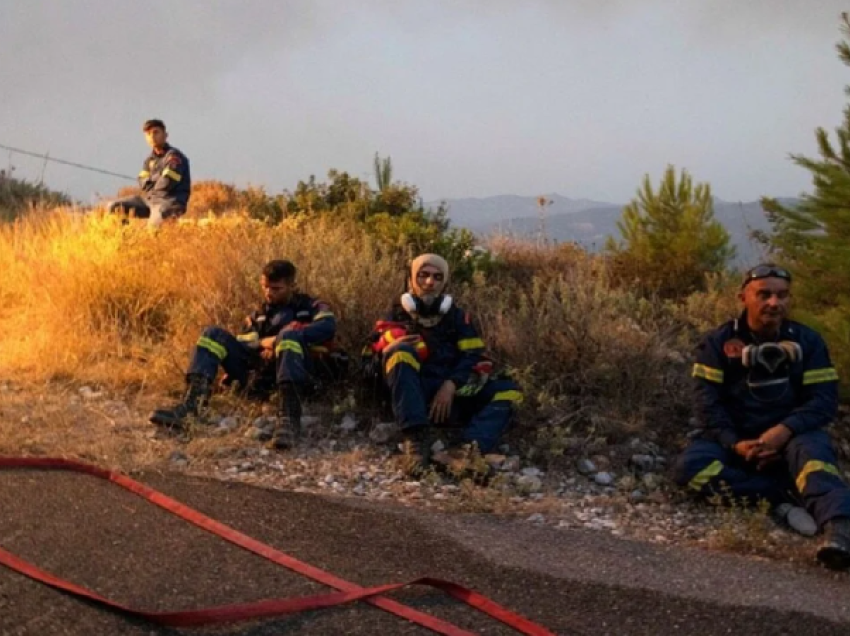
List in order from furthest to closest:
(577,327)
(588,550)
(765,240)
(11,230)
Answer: (11,230), (765,240), (577,327), (588,550)

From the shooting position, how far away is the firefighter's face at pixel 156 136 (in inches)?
536

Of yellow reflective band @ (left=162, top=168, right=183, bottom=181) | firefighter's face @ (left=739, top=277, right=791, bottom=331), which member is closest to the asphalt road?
firefighter's face @ (left=739, top=277, right=791, bottom=331)

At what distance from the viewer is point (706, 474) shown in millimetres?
6188

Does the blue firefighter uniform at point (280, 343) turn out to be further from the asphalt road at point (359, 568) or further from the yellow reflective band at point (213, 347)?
the asphalt road at point (359, 568)

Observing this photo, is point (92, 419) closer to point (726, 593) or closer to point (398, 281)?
point (398, 281)

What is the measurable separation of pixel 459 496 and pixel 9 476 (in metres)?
2.48

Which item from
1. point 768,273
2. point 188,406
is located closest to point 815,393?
point 768,273

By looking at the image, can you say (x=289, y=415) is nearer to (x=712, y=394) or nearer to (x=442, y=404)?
(x=442, y=404)

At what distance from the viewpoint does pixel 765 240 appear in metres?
8.79

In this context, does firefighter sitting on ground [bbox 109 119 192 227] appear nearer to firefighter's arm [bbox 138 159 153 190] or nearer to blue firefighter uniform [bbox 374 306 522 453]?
firefighter's arm [bbox 138 159 153 190]

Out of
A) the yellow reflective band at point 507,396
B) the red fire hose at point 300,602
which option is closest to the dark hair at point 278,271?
the yellow reflective band at point 507,396

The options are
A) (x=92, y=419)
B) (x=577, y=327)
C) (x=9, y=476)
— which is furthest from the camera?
(x=577, y=327)

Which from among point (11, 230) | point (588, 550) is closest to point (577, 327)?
point (588, 550)

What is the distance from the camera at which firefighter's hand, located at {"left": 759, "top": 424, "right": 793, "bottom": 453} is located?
6129 millimetres
